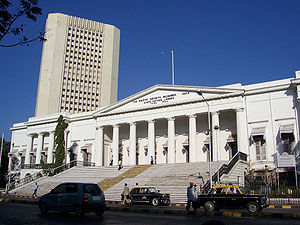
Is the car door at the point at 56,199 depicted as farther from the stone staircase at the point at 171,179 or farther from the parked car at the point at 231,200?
the stone staircase at the point at 171,179

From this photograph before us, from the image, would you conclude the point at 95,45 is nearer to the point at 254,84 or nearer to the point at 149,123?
the point at 149,123

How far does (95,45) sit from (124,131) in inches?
2122

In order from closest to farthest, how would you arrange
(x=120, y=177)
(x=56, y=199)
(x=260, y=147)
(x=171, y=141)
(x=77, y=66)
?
(x=56, y=199), (x=120, y=177), (x=260, y=147), (x=171, y=141), (x=77, y=66)

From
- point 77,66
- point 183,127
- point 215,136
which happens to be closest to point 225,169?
point 215,136

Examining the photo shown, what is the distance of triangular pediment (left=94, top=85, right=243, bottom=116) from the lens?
3581cm

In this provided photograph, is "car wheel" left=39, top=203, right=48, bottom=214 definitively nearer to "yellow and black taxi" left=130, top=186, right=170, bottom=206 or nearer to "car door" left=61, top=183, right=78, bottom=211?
"car door" left=61, top=183, right=78, bottom=211

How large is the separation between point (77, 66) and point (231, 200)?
260 feet

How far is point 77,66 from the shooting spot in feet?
294

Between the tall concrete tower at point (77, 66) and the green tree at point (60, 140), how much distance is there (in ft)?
125

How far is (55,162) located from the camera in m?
42.4

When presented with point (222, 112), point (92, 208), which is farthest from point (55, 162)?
point (92, 208)

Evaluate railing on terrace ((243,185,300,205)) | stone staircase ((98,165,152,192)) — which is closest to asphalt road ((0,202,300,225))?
railing on terrace ((243,185,300,205))

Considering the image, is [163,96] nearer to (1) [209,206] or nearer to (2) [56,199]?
(1) [209,206]

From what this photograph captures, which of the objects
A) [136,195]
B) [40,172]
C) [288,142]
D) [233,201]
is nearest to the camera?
→ [233,201]
